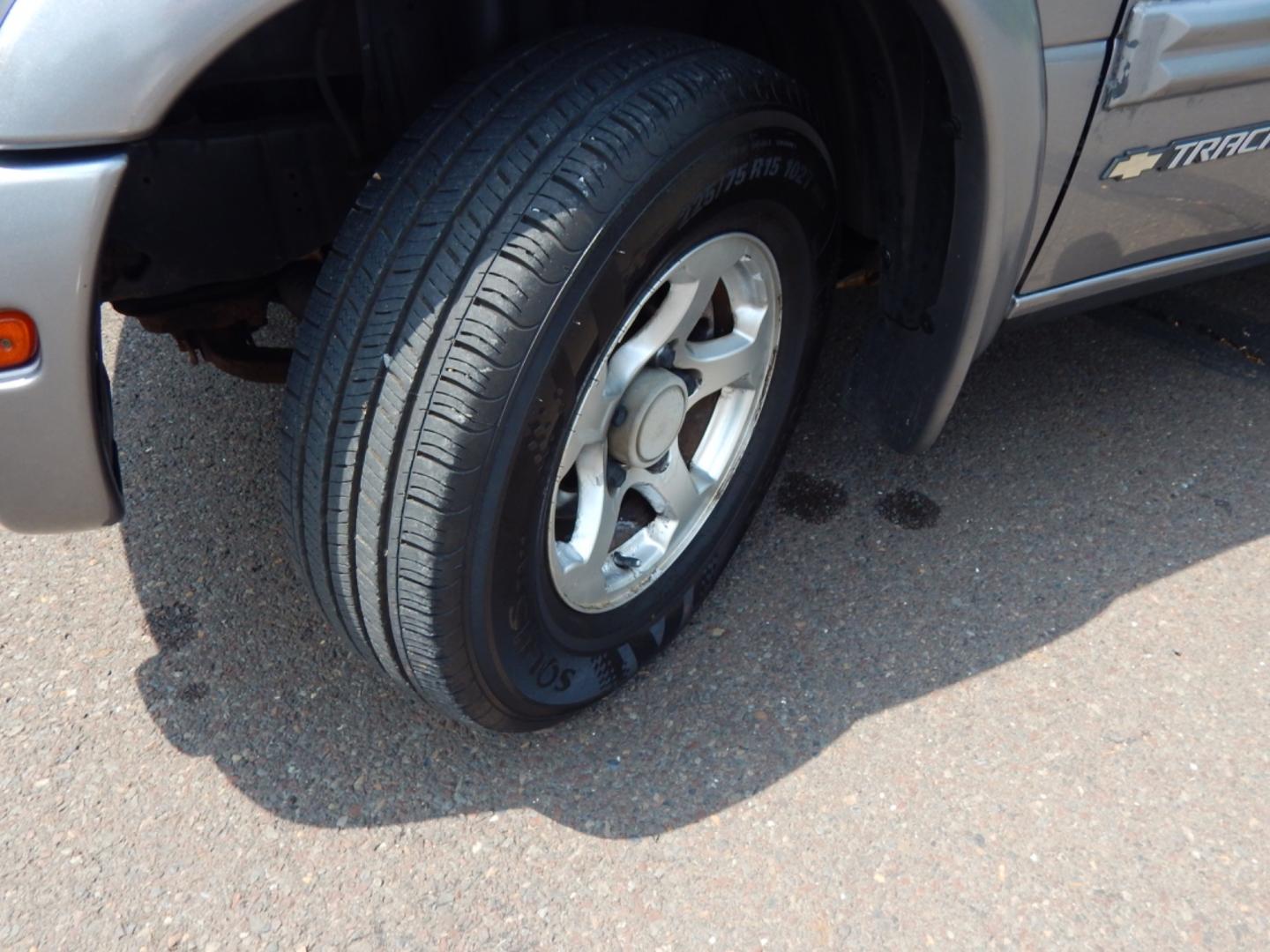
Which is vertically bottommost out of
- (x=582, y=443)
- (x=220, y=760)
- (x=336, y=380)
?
(x=220, y=760)

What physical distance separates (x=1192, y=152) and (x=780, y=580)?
1085 mm

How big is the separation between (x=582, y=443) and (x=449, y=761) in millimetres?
626

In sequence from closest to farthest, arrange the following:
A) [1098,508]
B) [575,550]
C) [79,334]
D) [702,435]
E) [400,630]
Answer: [79,334]
[400,630]
[575,550]
[702,435]
[1098,508]

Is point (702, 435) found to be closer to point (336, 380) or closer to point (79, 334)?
point (336, 380)

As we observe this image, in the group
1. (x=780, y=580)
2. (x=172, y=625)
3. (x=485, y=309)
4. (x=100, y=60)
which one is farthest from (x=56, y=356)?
(x=780, y=580)

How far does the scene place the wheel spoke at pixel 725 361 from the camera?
1.79m

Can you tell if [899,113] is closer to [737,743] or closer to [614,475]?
[614,475]

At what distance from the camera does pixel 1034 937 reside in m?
1.59

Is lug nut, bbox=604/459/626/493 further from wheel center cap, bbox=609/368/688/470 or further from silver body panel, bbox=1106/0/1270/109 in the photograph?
silver body panel, bbox=1106/0/1270/109

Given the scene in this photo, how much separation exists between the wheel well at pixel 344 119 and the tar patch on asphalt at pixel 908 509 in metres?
0.65

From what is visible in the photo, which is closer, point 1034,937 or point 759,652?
point 1034,937

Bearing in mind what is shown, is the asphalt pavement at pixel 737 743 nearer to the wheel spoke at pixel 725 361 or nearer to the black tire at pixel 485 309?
the black tire at pixel 485 309

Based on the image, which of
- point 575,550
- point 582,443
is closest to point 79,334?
point 582,443

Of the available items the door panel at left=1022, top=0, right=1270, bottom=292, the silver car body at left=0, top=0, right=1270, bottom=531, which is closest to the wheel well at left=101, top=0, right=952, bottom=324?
the silver car body at left=0, top=0, right=1270, bottom=531
